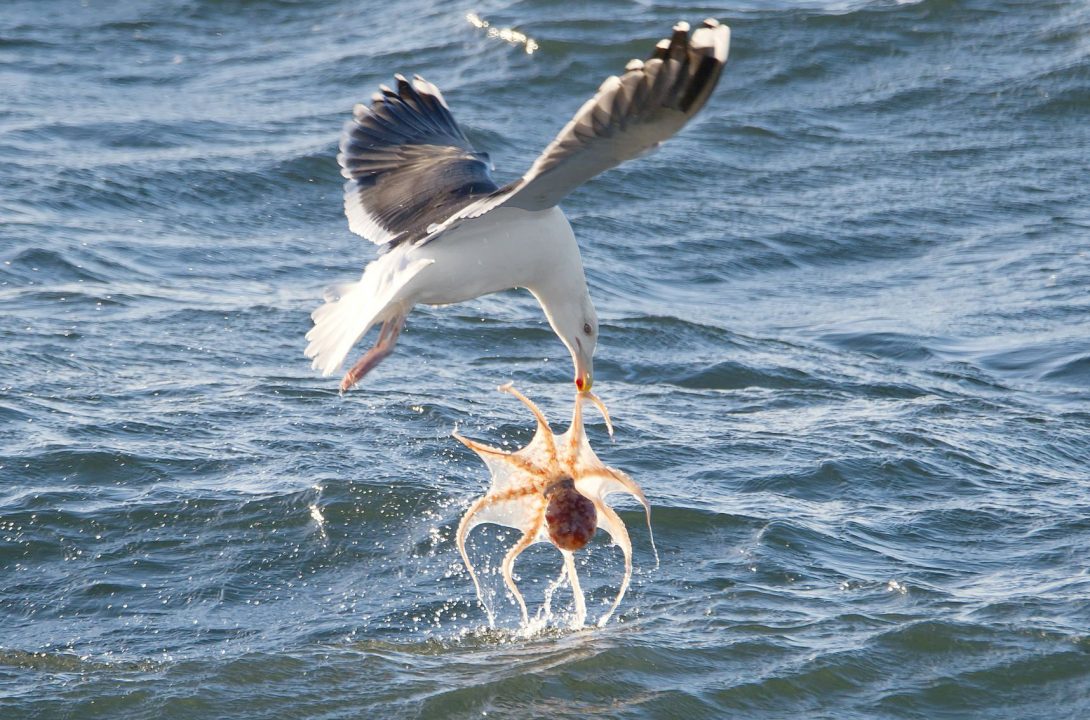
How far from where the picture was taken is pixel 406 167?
246 inches

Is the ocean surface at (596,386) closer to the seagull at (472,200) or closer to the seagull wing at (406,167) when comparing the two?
the seagull at (472,200)

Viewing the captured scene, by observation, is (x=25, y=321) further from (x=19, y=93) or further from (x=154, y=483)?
(x=19, y=93)

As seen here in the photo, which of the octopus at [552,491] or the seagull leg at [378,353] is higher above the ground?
the seagull leg at [378,353]

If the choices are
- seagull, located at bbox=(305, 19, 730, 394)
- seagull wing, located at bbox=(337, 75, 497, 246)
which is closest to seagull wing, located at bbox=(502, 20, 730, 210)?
seagull, located at bbox=(305, 19, 730, 394)

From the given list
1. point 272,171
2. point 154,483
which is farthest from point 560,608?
point 272,171

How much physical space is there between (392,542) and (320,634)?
71 centimetres

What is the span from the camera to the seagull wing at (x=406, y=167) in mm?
5695

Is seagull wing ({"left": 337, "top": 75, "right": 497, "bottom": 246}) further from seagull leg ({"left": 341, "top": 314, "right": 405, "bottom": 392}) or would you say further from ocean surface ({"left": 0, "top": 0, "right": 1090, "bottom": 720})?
ocean surface ({"left": 0, "top": 0, "right": 1090, "bottom": 720})

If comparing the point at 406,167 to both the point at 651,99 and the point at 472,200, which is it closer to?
the point at 472,200

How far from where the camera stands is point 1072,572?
5.62m

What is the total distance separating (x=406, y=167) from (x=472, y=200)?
92cm

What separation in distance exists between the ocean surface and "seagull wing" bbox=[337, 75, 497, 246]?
1.01m

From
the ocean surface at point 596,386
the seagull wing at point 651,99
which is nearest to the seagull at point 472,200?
the seagull wing at point 651,99

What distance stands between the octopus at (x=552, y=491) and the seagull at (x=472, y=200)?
60 centimetres
